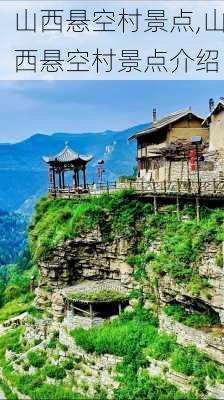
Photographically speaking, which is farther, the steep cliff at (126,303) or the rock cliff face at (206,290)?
the steep cliff at (126,303)

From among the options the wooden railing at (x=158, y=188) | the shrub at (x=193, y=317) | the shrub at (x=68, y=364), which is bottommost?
the shrub at (x=68, y=364)

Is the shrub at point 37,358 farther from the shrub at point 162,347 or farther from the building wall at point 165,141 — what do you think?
A: the building wall at point 165,141

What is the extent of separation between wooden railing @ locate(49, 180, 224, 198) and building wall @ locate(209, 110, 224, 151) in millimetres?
4077

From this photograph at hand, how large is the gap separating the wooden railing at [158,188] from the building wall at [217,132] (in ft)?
13.4

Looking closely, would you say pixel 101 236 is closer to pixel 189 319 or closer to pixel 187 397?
pixel 189 319

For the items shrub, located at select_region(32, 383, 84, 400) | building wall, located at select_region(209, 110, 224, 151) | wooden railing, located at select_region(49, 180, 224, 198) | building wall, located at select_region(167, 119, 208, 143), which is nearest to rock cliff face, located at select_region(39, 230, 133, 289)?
wooden railing, located at select_region(49, 180, 224, 198)

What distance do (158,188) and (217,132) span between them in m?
5.69

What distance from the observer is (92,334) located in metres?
30.8

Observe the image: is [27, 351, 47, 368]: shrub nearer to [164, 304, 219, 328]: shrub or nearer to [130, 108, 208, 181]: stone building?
[164, 304, 219, 328]: shrub

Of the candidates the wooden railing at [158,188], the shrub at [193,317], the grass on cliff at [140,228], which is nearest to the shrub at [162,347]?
the shrub at [193,317]

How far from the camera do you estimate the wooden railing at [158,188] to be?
94.8 feet

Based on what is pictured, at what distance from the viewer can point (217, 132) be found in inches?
1388

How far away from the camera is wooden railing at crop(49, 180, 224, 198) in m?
28.9

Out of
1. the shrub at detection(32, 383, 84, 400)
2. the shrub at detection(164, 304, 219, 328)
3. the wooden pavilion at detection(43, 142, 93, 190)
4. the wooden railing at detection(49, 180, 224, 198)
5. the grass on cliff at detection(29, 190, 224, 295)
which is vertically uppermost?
the wooden pavilion at detection(43, 142, 93, 190)
